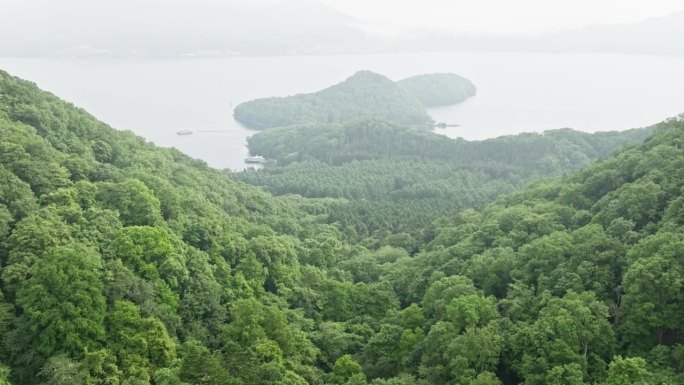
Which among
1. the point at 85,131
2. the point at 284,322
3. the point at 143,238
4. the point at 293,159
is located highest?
the point at 85,131

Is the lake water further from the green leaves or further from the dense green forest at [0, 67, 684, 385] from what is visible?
the green leaves

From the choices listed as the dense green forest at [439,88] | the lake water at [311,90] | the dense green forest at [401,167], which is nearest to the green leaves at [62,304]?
the dense green forest at [401,167]

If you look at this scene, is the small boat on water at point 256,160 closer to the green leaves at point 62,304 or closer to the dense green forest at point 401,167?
the dense green forest at point 401,167

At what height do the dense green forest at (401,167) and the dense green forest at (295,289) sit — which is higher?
the dense green forest at (295,289)

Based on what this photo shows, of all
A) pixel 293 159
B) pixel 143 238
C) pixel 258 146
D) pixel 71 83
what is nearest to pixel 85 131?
pixel 143 238

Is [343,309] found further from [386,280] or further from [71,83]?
[71,83]


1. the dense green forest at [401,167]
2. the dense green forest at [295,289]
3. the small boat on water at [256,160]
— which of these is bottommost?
the small boat on water at [256,160]

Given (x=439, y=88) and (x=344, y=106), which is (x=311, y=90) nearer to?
(x=344, y=106)
